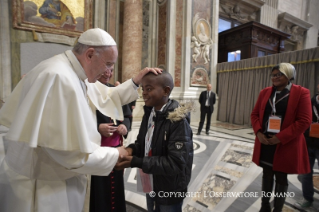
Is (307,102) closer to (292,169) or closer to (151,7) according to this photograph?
(292,169)

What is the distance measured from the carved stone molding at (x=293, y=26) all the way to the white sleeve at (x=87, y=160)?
17.4m

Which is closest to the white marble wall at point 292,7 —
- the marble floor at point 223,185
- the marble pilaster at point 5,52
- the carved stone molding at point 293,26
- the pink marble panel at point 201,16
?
the carved stone molding at point 293,26

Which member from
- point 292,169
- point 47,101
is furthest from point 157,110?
point 292,169

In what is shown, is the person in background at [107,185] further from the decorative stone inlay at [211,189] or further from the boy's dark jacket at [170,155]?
the decorative stone inlay at [211,189]

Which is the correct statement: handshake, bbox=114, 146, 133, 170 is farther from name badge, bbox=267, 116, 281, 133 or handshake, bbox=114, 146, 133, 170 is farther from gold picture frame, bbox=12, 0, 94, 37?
gold picture frame, bbox=12, 0, 94, 37

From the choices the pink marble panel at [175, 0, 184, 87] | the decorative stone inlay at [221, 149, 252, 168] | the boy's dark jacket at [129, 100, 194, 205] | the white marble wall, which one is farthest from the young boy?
the white marble wall

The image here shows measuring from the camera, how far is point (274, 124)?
2.06 meters

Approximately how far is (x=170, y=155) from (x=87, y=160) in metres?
0.49

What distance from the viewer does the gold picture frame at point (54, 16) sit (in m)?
7.26

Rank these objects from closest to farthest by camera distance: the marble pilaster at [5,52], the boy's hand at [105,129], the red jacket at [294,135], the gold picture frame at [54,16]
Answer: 1. the boy's hand at [105,129]
2. the red jacket at [294,135]
3. the marble pilaster at [5,52]
4. the gold picture frame at [54,16]

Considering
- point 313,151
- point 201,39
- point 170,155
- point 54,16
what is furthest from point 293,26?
point 170,155

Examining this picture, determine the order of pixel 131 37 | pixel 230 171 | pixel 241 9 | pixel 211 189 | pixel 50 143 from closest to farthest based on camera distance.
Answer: pixel 50 143
pixel 211 189
pixel 230 171
pixel 131 37
pixel 241 9

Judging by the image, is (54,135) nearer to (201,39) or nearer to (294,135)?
(294,135)

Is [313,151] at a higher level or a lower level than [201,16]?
lower
